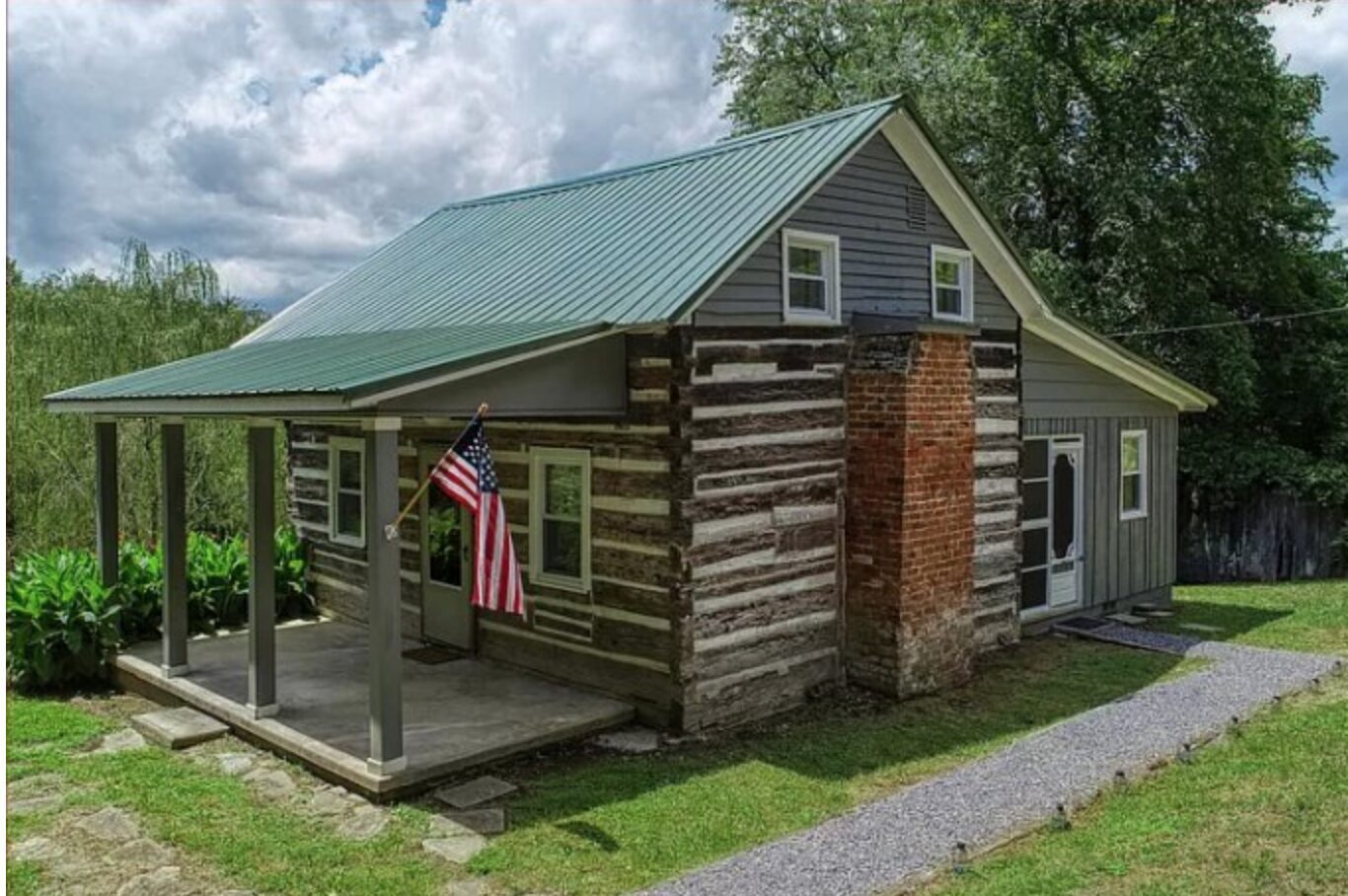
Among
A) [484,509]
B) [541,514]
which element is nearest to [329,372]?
[484,509]

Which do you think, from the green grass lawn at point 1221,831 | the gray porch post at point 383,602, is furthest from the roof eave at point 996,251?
the gray porch post at point 383,602

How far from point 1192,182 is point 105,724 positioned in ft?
65.4

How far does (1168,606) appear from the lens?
1458 cm

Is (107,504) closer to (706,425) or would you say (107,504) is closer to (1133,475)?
(706,425)

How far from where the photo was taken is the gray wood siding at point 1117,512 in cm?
1326

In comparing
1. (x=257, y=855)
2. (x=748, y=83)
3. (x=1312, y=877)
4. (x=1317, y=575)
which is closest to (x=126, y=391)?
(x=257, y=855)

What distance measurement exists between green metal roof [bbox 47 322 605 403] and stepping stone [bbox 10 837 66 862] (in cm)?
313

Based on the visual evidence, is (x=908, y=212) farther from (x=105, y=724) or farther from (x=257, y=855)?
(x=105, y=724)

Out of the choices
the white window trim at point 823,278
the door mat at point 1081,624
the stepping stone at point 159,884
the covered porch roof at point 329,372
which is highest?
the white window trim at point 823,278

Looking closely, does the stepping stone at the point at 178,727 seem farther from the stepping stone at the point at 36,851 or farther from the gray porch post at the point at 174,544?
the stepping stone at the point at 36,851

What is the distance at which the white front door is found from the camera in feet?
42.1

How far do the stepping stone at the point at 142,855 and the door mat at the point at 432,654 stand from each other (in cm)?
393

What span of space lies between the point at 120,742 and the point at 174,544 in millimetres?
1771

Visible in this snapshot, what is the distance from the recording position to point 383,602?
23.9 ft
